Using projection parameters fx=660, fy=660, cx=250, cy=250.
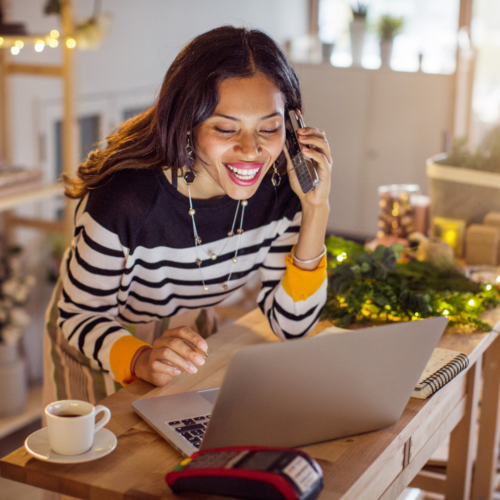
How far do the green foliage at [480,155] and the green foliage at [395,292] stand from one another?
39cm

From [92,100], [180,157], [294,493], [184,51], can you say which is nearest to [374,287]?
[180,157]

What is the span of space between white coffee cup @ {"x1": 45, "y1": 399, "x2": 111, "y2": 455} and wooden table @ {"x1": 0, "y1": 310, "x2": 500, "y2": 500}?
2 cm

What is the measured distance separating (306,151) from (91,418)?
674 mm

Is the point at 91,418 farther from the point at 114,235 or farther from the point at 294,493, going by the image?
the point at 114,235

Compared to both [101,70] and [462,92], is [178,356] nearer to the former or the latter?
[101,70]

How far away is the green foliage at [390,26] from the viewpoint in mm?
4137

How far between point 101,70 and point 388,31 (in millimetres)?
2055

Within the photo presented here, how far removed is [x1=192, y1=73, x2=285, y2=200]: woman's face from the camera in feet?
3.69

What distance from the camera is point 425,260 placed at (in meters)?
1.64

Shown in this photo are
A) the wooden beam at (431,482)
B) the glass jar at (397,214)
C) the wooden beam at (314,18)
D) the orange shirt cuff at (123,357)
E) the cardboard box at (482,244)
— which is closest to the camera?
the orange shirt cuff at (123,357)

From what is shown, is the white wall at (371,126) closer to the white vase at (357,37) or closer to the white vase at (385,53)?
the white vase at (385,53)

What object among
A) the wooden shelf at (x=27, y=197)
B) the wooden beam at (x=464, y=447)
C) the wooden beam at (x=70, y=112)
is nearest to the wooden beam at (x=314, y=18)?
the wooden beam at (x=70, y=112)

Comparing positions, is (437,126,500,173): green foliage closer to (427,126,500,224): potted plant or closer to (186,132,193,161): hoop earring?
(427,126,500,224): potted plant

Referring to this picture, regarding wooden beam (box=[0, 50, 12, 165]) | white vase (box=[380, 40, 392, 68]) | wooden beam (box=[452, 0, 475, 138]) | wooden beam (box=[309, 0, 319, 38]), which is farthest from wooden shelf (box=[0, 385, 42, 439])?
wooden beam (box=[309, 0, 319, 38])
